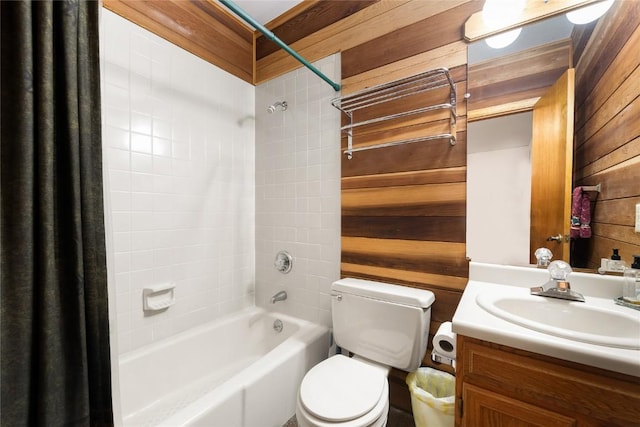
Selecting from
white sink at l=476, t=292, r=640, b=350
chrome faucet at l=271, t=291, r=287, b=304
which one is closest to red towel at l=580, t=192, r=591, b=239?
white sink at l=476, t=292, r=640, b=350

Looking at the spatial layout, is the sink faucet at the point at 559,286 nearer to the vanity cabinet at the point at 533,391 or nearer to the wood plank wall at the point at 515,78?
the vanity cabinet at the point at 533,391

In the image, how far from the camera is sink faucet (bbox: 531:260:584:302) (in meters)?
1.00

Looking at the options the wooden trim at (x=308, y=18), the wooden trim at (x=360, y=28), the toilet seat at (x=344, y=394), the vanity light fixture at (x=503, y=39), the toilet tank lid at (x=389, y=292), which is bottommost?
the toilet seat at (x=344, y=394)

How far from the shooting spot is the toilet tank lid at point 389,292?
127 centimetres

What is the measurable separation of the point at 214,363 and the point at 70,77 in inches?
66.9

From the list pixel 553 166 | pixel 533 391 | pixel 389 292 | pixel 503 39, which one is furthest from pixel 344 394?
pixel 503 39

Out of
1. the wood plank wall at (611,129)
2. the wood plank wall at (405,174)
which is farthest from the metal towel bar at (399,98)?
the wood plank wall at (611,129)

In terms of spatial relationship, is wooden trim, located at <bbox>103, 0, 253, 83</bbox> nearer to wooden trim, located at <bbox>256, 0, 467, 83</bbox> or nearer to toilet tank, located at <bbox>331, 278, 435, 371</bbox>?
wooden trim, located at <bbox>256, 0, 467, 83</bbox>

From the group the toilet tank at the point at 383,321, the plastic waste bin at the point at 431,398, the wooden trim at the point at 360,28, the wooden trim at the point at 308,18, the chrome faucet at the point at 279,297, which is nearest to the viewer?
the plastic waste bin at the point at 431,398

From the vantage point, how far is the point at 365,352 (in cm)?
140

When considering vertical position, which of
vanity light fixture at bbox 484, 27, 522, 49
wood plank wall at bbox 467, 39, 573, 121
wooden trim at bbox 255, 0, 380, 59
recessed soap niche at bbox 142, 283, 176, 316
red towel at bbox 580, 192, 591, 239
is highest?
wooden trim at bbox 255, 0, 380, 59

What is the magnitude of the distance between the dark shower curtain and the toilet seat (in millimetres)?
664

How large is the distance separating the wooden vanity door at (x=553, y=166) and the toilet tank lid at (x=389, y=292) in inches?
20.0

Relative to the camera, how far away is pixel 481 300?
0.98 meters
